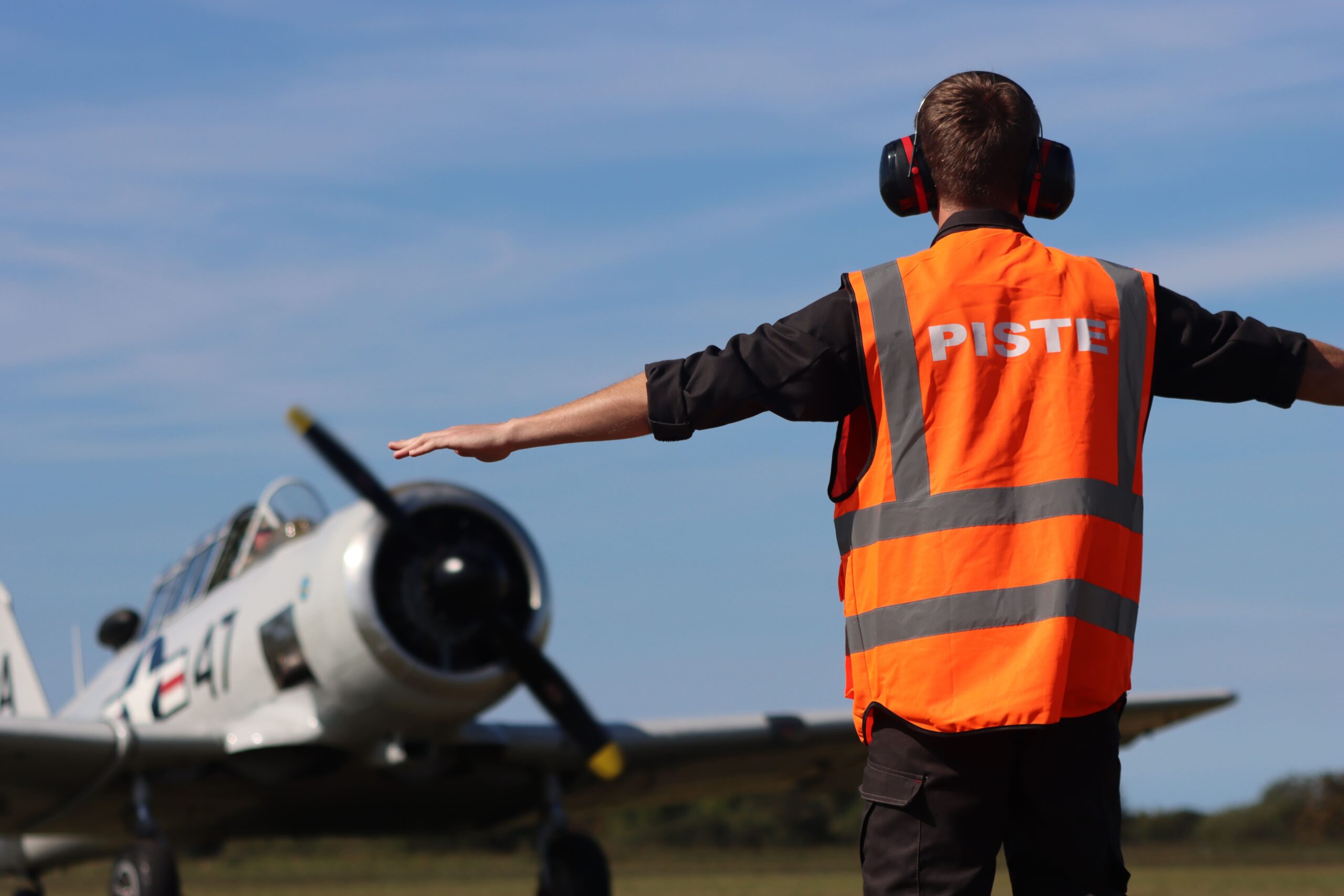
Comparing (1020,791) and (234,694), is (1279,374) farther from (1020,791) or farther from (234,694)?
(234,694)

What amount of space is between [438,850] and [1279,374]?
27.0 metres

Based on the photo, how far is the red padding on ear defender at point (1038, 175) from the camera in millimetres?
2232

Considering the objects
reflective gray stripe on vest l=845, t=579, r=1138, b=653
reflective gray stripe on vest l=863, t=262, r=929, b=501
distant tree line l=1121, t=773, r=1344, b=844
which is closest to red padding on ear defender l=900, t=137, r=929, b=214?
reflective gray stripe on vest l=863, t=262, r=929, b=501

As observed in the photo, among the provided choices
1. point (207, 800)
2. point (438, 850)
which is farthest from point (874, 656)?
point (438, 850)

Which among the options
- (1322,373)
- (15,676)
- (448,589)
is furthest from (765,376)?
(15,676)

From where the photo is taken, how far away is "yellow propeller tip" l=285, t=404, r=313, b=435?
9.46 m

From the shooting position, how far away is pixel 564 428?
212 cm

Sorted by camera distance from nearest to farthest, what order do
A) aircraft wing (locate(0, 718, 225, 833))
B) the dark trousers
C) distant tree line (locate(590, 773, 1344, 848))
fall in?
the dark trousers
aircraft wing (locate(0, 718, 225, 833))
distant tree line (locate(590, 773, 1344, 848))

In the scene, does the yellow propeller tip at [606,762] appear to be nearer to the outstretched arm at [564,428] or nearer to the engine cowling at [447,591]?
the engine cowling at [447,591]

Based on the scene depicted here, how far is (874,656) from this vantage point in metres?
2.07

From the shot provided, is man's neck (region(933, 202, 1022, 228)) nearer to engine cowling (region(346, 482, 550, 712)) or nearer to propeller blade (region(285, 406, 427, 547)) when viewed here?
engine cowling (region(346, 482, 550, 712))

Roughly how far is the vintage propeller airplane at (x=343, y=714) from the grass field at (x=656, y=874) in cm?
371

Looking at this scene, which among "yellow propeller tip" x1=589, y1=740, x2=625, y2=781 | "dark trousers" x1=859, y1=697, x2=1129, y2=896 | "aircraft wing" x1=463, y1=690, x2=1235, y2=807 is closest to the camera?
"dark trousers" x1=859, y1=697, x2=1129, y2=896

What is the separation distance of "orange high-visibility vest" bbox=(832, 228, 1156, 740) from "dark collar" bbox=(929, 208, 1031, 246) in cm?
6
